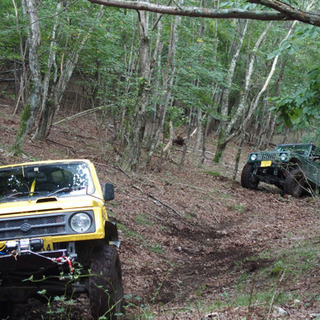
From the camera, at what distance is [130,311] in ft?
17.4

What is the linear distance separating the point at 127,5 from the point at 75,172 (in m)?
2.16

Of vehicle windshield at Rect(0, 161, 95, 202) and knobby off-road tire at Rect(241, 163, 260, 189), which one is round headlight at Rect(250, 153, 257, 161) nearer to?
knobby off-road tire at Rect(241, 163, 260, 189)

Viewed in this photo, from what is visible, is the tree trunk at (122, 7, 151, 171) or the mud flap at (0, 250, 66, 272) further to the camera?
the tree trunk at (122, 7, 151, 171)

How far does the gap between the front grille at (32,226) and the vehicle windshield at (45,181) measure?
82 centimetres

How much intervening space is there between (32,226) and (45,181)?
Result: 125 centimetres

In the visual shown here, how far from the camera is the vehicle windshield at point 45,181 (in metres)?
5.17

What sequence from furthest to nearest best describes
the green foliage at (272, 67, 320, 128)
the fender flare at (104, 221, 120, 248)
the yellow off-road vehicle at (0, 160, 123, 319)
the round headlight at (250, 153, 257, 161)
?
the round headlight at (250, 153, 257, 161) < the green foliage at (272, 67, 320, 128) < the fender flare at (104, 221, 120, 248) < the yellow off-road vehicle at (0, 160, 123, 319)

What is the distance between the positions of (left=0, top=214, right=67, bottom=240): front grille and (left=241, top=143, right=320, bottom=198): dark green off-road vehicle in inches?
423

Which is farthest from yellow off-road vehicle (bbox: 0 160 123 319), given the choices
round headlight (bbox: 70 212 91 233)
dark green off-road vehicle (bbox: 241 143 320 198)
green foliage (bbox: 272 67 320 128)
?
dark green off-road vehicle (bbox: 241 143 320 198)

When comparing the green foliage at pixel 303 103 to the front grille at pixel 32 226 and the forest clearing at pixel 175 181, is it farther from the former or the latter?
the front grille at pixel 32 226

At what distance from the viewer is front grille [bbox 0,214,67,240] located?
4207 millimetres

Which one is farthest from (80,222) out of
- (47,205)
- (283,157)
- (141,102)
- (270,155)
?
(270,155)

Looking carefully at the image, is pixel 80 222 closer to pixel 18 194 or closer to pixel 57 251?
pixel 57 251

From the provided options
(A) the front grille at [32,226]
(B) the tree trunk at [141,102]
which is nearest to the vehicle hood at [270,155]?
(B) the tree trunk at [141,102]
